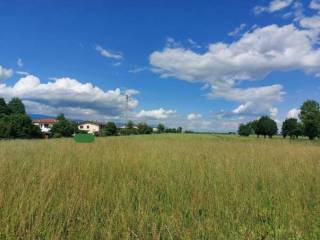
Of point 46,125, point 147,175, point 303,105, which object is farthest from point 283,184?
point 46,125

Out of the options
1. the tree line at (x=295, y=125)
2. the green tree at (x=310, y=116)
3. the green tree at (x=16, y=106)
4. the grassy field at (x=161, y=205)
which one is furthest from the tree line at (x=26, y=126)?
the grassy field at (x=161, y=205)

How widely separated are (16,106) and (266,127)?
76.4 m

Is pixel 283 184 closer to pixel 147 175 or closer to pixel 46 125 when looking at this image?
pixel 147 175

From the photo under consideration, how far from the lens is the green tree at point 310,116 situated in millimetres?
62250

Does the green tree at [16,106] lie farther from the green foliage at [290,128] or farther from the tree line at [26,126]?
the green foliage at [290,128]

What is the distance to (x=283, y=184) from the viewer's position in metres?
4.78

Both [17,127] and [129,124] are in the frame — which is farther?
[129,124]

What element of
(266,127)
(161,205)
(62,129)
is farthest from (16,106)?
(161,205)

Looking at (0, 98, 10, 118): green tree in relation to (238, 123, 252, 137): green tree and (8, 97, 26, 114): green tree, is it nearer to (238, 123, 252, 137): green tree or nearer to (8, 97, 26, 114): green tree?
(8, 97, 26, 114): green tree

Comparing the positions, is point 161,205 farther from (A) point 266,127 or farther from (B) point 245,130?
(B) point 245,130

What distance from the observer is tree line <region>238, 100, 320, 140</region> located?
62.7 meters

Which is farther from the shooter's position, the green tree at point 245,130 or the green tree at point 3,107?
the green tree at point 245,130

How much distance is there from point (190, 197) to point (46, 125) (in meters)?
124

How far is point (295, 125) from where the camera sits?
3221 inches
